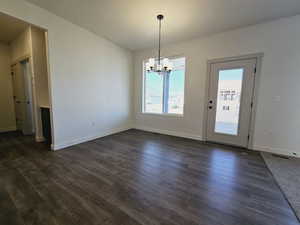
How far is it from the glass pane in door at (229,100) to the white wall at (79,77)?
313 centimetres

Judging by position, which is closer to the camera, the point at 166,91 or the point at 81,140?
the point at 81,140

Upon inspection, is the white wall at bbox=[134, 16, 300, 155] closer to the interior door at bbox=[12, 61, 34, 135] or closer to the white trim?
the white trim

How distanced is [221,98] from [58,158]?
408 centimetres

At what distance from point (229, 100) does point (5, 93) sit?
23.0 feet

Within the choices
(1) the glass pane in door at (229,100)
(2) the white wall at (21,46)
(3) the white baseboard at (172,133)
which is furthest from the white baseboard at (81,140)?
(1) the glass pane in door at (229,100)

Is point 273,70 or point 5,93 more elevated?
point 273,70

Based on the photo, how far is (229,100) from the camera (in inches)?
141

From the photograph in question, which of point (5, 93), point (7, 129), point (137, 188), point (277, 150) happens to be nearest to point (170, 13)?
point (137, 188)

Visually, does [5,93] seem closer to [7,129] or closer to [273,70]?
[7,129]

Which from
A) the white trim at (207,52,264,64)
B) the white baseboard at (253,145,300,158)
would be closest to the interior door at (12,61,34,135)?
the white trim at (207,52,264,64)

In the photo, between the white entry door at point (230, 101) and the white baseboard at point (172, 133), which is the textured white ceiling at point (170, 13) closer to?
the white entry door at point (230, 101)

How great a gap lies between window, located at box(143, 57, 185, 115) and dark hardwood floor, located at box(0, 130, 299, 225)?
186 cm

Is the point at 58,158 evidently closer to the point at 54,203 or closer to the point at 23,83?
the point at 54,203

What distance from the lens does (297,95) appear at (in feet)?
9.43
